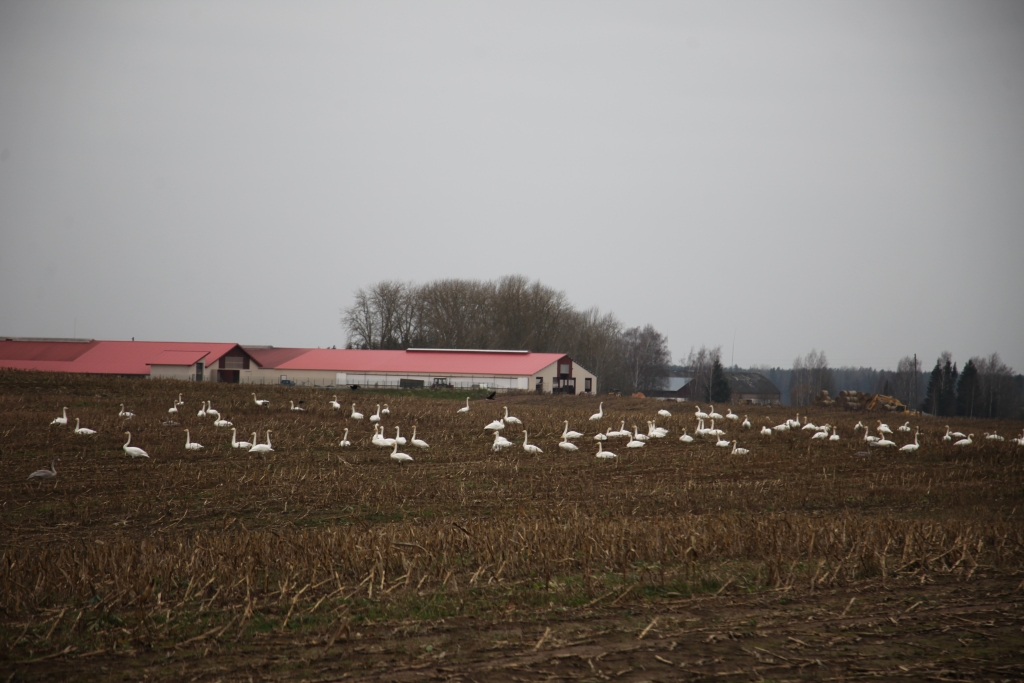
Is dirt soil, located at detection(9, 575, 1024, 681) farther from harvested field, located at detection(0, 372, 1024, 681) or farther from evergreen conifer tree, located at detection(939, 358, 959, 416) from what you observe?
evergreen conifer tree, located at detection(939, 358, 959, 416)

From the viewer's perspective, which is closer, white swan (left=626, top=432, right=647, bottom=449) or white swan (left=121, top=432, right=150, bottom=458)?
white swan (left=121, top=432, right=150, bottom=458)

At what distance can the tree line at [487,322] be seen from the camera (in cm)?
9806

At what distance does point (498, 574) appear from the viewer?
10.2 metres

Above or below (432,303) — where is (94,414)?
below

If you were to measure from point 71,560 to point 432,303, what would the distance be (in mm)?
90520

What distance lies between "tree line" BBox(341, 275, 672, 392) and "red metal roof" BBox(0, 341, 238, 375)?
2770cm

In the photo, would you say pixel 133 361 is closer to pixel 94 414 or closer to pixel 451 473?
pixel 94 414

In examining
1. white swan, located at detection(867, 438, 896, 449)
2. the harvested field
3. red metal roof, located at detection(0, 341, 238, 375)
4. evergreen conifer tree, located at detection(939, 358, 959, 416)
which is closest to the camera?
the harvested field

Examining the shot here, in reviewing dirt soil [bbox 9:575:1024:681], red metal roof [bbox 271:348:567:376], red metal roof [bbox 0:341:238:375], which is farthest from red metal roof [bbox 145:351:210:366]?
dirt soil [bbox 9:575:1024:681]

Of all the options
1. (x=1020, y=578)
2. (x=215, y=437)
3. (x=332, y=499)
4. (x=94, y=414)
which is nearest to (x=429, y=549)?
(x=332, y=499)

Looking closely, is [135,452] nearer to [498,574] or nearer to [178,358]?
[498,574]

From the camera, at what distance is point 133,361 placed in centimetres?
7756

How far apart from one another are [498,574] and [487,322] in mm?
89146

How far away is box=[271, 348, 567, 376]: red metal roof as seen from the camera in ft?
240
